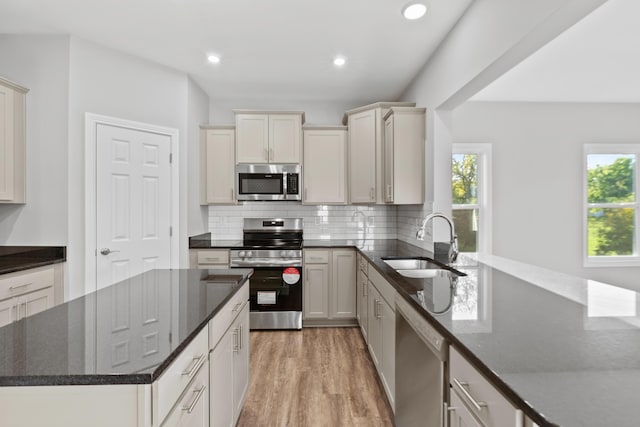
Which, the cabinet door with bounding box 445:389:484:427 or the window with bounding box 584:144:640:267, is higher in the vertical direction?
the window with bounding box 584:144:640:267

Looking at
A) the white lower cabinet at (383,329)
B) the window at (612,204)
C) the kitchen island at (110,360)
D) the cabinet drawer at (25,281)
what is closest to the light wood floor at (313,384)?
the white lower cabinet at (383,329)

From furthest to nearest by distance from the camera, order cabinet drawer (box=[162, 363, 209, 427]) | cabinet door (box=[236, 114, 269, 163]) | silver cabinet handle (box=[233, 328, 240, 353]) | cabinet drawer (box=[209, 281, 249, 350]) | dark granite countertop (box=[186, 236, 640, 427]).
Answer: cabinet door (box=[236, 114, 269, 163]) < silver cabinet handle (box=[233, 328, 240, 353]) < cabinet drawer (box=[209, 281, 249, 350]) < cabinet drawer (box=[162, 363, 209, 427]) < dark granite countertop (box=[186, 236, 640, 427])

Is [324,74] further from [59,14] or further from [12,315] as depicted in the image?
[12,315]

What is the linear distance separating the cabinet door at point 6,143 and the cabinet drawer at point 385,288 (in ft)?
9.54

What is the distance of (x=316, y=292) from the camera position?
3816 millimetres

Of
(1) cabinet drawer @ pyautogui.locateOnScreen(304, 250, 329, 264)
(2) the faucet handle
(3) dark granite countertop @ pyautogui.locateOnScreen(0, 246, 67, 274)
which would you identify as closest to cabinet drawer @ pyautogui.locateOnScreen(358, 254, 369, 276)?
(1) cabinet drawer @ pyautogui.locateOnScreen(304, 250, 329, 264)

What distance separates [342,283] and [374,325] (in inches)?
46.2

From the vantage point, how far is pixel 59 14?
8.14ft

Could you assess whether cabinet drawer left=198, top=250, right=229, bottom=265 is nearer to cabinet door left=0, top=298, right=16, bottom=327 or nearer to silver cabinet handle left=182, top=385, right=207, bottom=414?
cabinet door left=0, top=298, right=16, bottom=327

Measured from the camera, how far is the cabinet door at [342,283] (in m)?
3.82

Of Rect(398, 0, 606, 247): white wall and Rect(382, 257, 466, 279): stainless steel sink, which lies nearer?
Rect(398, 0, 606, 247): white wall

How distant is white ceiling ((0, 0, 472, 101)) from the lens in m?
2.34

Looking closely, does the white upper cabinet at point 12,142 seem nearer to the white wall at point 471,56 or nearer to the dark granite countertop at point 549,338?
the dark granite countertop at point 549,338

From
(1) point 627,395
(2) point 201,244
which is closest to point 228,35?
(2) point 201,244
